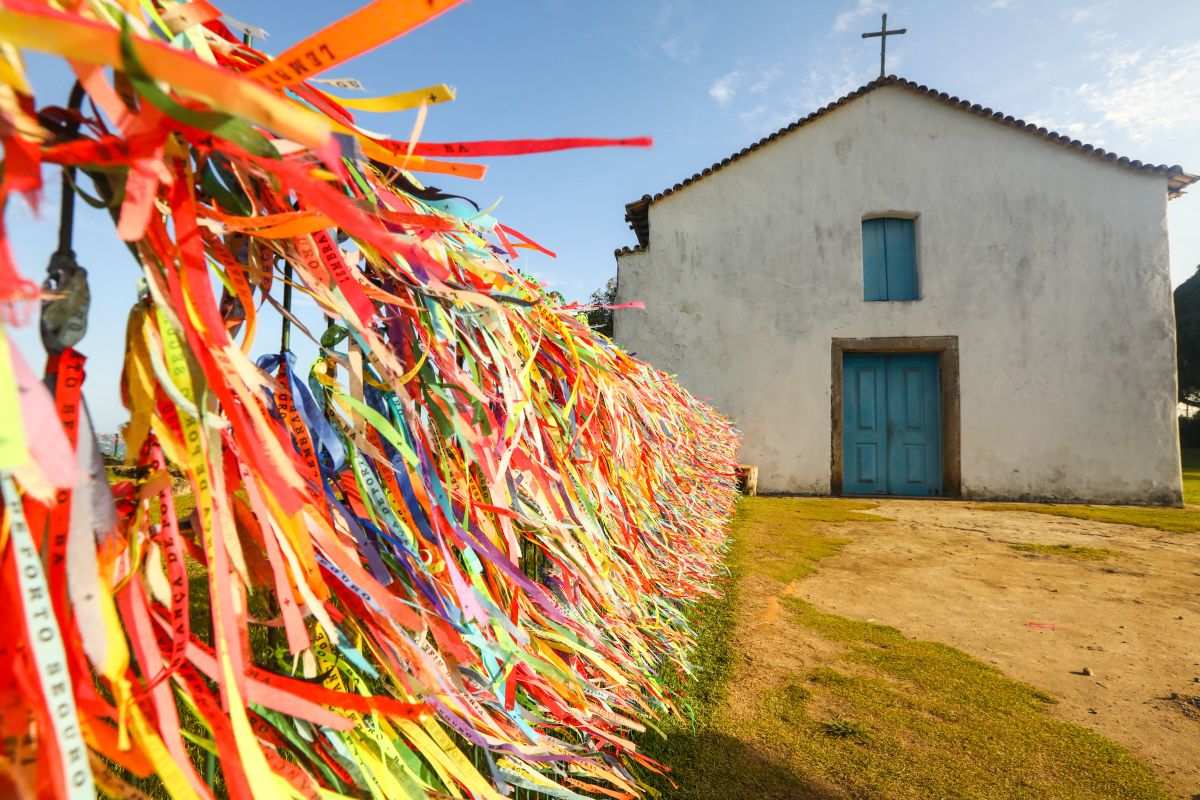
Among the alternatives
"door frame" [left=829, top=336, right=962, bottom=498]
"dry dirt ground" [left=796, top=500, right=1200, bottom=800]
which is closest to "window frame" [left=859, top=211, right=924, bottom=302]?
"door frame" [left=829, top=336, right=962, bottom=498]

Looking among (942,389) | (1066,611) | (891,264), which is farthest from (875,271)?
(1066,611)

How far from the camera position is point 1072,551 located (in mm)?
5613

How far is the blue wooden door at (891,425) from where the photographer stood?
10664 mm

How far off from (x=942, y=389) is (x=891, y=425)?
1.10 m

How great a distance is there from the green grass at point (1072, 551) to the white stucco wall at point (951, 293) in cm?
470

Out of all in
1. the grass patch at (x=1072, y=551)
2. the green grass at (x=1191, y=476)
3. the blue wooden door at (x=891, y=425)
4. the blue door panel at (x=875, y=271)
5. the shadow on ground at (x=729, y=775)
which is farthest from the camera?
the green grass at (x=1191, y=476)

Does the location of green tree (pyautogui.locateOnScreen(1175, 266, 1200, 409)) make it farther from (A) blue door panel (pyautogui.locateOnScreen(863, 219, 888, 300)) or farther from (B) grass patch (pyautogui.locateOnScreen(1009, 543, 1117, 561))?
(B) grass patch (pyautogui.locateOnScreen(1009, 543, 1117, 561))

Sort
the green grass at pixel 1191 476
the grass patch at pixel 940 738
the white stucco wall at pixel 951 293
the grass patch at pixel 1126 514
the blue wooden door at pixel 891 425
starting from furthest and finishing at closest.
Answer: the green grass at pixel 1191 476 → the blue wooden door at pixel 891 425 → the white stucco wall at pixel 951 293 → the grass patch at pixel 1126 514 → the grass patch at pixel 940 738

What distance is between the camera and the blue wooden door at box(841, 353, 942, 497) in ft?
35.0

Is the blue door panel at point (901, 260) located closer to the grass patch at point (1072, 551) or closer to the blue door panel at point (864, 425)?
the blue door panel at point (864, 425)

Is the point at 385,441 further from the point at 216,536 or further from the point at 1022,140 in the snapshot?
the point at 1022,140

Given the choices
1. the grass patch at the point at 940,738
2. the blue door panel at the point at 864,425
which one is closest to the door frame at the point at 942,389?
the blue door panel at the point at 864,425

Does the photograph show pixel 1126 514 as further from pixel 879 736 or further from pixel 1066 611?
pixel 879 736

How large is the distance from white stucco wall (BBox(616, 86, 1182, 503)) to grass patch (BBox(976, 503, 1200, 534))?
2.20 feet
